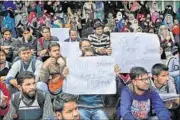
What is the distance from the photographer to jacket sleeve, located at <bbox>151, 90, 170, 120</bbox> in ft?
17.5

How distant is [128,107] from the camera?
17.6 ft

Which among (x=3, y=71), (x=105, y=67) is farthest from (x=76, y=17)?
(x=105, y=67)

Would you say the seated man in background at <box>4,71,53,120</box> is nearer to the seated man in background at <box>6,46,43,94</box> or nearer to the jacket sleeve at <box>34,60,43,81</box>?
the jacket sleeve at <box>34,60,43,81</box>

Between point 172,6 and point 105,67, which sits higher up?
point 172,6

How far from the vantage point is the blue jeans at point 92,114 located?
19.9ft

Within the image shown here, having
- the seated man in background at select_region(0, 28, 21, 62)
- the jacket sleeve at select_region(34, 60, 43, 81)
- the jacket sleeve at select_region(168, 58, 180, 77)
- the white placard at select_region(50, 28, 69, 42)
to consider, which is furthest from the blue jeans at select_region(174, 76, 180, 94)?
the white placard at select_region(50, 28, 69, 42)

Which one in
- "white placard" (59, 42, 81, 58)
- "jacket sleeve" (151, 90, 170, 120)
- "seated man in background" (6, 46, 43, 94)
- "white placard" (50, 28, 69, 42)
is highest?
"white placard" (50, 28, 69, 42)

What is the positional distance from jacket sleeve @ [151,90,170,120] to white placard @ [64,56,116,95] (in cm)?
76

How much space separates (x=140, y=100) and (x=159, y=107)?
0.20m

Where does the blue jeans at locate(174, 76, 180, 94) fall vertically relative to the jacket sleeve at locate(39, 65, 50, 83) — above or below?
below

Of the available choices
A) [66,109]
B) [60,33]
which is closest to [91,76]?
[66,109]

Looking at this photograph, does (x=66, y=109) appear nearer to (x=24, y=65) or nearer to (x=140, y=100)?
(x=140, y=100)

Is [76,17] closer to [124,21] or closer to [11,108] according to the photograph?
[124,21]

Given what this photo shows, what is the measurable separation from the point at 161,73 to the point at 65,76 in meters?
1.12
